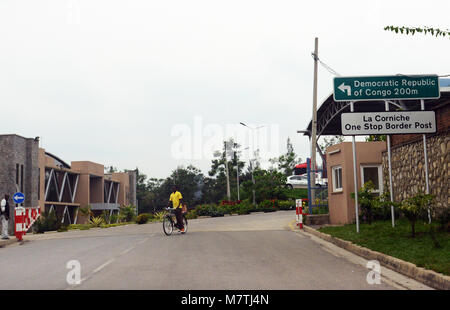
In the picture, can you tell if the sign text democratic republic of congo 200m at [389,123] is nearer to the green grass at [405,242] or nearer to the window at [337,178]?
the green grass at [405,242]

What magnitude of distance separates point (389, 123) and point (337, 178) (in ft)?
21.4

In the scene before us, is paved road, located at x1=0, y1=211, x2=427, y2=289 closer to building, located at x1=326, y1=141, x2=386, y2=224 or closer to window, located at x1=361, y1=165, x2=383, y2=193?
building, located at x1=326, y1=141, x2=386, y2=224

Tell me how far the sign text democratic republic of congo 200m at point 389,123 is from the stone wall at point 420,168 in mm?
717

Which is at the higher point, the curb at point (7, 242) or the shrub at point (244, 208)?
the shrub at point (244, 208)

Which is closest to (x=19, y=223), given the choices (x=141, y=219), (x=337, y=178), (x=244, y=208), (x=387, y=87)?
(x=337, y=178)

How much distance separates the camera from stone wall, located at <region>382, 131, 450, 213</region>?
48.0 ft

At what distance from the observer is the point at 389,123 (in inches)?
570

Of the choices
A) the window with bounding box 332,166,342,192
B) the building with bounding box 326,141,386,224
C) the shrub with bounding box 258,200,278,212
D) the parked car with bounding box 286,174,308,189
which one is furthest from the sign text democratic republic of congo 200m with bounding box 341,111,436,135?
the parked car with bounding box 286,174,308,189

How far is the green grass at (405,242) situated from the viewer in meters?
8.86

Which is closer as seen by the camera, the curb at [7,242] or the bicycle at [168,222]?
the curb at [7,242]

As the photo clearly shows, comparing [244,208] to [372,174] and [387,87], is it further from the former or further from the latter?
[387,87]

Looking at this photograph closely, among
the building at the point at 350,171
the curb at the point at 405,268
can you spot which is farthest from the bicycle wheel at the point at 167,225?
the curb at the point at 405,268

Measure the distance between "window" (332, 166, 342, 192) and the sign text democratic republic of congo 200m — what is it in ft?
19.4
